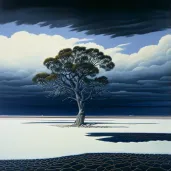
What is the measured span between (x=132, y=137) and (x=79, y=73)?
93cm

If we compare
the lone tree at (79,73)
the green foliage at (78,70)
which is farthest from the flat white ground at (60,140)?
the green foliage at (78,70)

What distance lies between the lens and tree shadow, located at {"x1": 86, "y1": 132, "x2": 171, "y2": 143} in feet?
8.60

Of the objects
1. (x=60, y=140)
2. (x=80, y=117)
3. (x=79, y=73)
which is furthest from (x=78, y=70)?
(x=60, y=140)

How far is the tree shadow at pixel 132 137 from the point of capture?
2.62 meters

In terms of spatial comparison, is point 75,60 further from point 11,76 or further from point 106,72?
point 11,76

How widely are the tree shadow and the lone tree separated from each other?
305 mm

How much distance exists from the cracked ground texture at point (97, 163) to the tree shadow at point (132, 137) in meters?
0.17

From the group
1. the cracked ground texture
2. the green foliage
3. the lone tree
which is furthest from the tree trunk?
the cracked ground texture

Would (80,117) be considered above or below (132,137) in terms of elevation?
above

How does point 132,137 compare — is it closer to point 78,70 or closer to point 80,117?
point 80,117

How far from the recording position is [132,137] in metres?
2.65

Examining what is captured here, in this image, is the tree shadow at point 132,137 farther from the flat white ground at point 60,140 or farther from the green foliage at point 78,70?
the green foliage at point 78,70

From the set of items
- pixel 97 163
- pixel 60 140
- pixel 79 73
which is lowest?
pixel 97 163

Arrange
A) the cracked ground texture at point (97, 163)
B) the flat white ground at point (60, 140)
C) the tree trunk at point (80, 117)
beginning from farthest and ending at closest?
the tree trunk at point (80, 117) < the flat white ground at point (60, 140) < the cracked ground texture at point (97, 163)
